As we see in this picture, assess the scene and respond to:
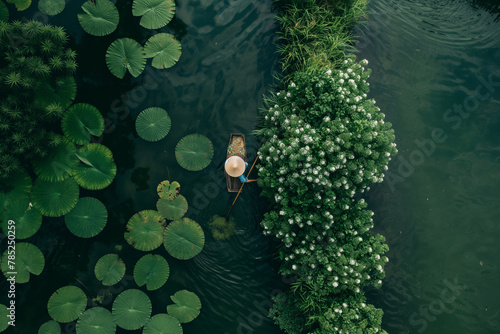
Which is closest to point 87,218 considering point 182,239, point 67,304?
point 67,304

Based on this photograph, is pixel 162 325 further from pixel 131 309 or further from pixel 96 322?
pixel 96 322

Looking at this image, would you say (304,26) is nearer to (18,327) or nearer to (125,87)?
(125,87)

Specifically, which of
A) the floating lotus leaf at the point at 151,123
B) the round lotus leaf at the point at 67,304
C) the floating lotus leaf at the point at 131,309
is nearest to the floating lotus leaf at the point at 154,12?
the floating lotus leaf at the point at 151,123

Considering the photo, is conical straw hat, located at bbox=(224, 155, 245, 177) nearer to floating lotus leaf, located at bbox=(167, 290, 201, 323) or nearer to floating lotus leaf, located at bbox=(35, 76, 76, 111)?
floating lotus leaf, located at bbox=(167, 290, 201, 323)

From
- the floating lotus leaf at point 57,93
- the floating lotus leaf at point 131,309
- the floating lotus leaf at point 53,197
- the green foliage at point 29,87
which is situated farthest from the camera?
the floating lotus leaf at point 131,309

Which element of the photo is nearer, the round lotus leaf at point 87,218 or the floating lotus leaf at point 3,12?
the floating lotus leaf at point 3,12

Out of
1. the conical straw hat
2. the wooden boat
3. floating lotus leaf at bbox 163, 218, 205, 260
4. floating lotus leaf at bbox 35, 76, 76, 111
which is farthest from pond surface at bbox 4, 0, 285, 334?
the conical straw hat

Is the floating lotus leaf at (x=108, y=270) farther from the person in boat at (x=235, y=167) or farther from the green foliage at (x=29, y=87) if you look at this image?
the person in boat at (x=235, y=167)

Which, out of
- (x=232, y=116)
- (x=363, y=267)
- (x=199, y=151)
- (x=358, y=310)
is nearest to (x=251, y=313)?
(x=358, y=310)
